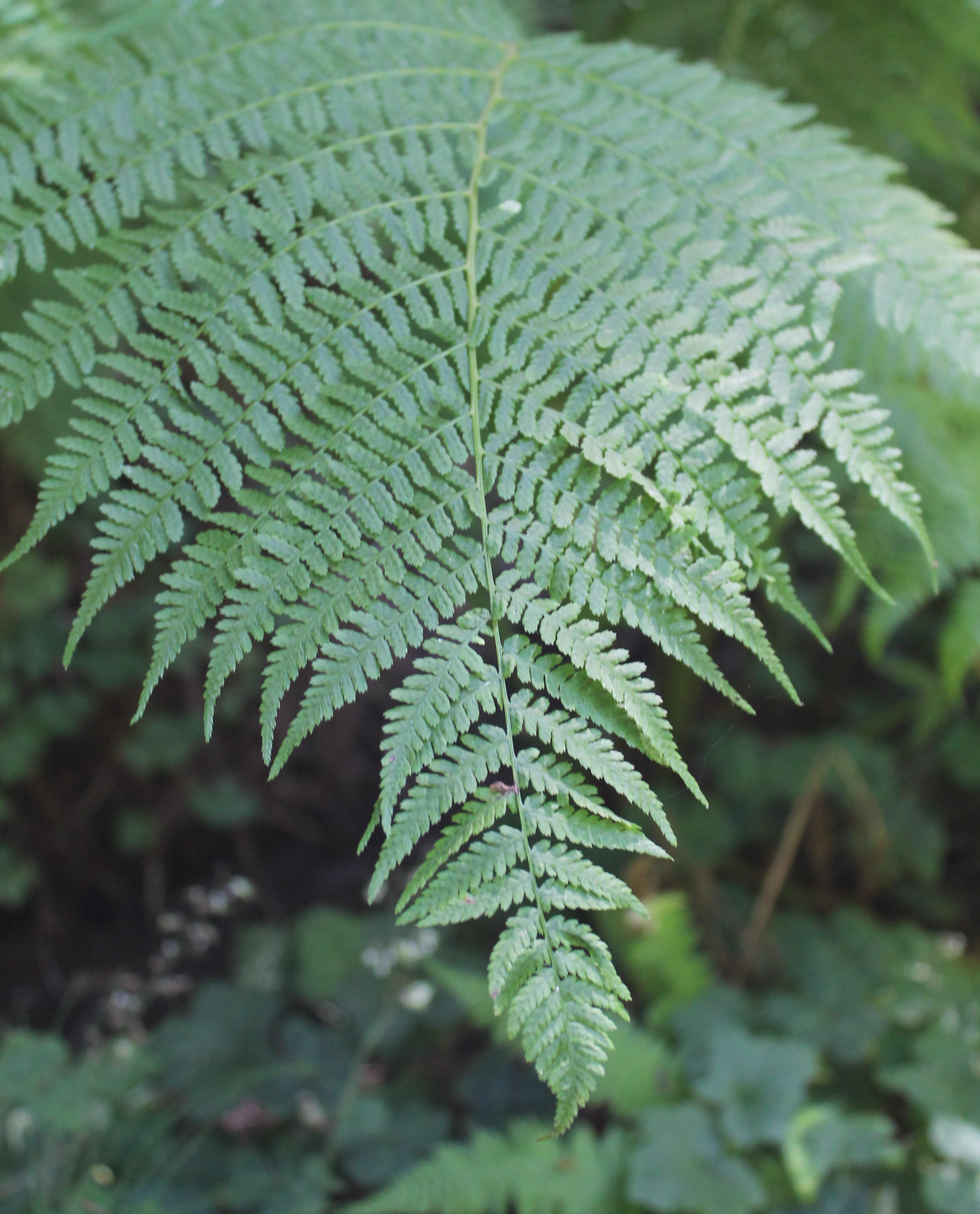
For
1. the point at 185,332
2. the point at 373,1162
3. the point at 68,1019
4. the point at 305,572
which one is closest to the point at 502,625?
the point at 305,572

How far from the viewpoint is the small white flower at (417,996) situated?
1.75 metres

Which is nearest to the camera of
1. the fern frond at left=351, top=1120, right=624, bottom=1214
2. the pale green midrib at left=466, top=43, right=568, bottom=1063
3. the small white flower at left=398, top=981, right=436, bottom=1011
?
the pale green midrib at left=466, top=43, right=568, bottom=1063

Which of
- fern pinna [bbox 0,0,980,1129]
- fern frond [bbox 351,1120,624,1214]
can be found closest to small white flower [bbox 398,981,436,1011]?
fern frond [bbox 351,1120,624,1214]

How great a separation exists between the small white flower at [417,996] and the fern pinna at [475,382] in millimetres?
877

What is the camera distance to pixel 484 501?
2.55ft

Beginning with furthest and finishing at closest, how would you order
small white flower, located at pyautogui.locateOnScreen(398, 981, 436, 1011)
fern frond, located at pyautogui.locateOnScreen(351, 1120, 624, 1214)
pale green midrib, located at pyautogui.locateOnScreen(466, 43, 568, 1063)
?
small white flower, located at pyautogui.locateOnScreen(398, 981, 436, 1011), fern frond, located at pyautogui.locateOnScreen(351, 1120, 624, 1214), pale green midrib, located at pyautogui.locateOnScreen(466, 43, 568, 1063)

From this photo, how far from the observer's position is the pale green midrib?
684 mm

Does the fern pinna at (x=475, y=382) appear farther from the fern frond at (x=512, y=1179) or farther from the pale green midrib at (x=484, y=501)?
the fern frond at (x=512, y=1179)

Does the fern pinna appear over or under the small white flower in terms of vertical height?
over

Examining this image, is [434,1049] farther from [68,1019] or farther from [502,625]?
[502,625]

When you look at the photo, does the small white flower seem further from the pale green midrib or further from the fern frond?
the pale green midrib

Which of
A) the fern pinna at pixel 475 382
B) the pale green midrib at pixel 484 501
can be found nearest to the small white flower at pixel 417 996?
the fern pinna at pixel 475 382

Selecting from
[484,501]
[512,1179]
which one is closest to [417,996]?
[512,1179]

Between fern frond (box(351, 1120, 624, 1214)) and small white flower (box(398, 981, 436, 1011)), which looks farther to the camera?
small white flower (box(398, 981, 436, 1011))
